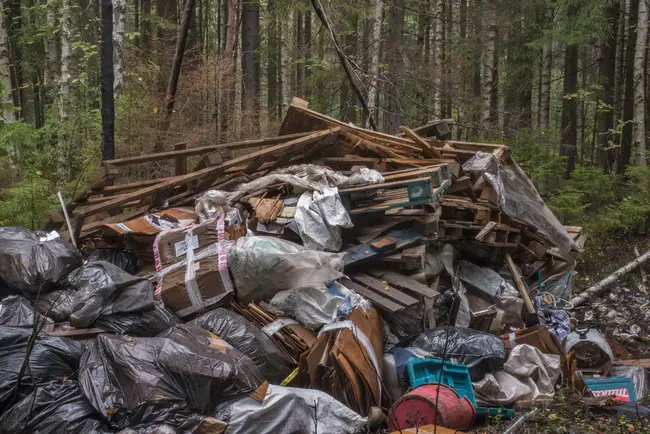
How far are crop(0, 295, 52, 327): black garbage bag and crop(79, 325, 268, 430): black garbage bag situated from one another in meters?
0.74

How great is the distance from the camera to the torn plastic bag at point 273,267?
5.60 metres

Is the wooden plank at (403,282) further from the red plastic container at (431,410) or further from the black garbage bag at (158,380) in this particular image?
the black garbage bag at (158,380)

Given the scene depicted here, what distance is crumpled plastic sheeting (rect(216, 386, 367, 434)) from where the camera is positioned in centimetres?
408

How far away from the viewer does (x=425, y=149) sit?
7.49 meters

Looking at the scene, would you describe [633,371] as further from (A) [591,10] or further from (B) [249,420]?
(A) [591,10]

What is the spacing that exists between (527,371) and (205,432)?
3.18 meters

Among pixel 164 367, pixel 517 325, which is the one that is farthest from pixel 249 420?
pixel 517 325

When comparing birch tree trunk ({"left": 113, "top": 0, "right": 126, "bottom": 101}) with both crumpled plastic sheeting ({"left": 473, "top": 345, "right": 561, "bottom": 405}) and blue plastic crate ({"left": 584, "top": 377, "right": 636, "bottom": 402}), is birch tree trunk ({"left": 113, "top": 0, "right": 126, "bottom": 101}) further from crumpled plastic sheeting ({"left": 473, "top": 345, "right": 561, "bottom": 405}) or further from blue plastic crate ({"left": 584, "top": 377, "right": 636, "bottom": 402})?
blue plastic crate ({"left": 584, "top": 377, "right": 636, "bottom": 402})

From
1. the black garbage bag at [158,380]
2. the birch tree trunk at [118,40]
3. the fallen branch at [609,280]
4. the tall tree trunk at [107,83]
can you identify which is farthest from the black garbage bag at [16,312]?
the birch tree trunk at [118,40]

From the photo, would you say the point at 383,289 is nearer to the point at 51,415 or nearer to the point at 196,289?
the point at 196,289

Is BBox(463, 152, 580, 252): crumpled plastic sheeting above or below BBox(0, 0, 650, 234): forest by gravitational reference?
below

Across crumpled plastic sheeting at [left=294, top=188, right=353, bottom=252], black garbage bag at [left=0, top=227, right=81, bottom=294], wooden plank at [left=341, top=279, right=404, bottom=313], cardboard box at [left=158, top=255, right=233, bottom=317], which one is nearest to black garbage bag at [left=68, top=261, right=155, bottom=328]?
black garbage bag at [left=0, top=227, right=81, bottom=294]

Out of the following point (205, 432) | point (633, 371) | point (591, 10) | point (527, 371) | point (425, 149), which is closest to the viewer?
point (205, 432)

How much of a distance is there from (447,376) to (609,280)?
538cm
